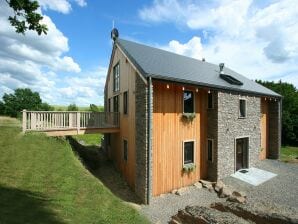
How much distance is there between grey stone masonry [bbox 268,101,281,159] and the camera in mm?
21734

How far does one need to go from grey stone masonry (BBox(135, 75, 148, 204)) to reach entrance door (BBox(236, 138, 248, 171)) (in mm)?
8329

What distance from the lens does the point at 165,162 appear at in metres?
13.7

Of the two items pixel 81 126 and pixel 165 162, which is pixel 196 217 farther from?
pixel 81 126

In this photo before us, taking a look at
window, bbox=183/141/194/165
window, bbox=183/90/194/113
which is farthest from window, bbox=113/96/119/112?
window, bbox=183/141/194/165

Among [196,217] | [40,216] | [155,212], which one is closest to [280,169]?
[155,212]

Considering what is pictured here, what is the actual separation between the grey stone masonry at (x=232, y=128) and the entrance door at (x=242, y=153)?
11.7 inches

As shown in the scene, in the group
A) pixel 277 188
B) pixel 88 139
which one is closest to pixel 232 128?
pixel 277 188

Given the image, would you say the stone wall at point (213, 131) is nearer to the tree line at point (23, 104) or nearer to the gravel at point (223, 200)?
the gravel at point (223, 200)

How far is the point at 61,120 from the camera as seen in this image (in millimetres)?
14273

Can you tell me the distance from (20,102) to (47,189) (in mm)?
33773

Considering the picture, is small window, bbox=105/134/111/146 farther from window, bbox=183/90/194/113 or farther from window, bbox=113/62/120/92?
window, bbox=183/90/194/113

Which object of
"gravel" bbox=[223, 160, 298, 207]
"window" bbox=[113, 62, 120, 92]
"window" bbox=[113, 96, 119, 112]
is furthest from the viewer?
"window" bbox=[113, 96, 119, 112]

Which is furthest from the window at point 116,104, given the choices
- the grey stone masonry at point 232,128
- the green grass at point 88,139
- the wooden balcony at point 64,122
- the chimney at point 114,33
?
the green grass at point 88,139

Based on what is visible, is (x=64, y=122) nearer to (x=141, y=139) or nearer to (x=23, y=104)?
(x=141, y=139)
